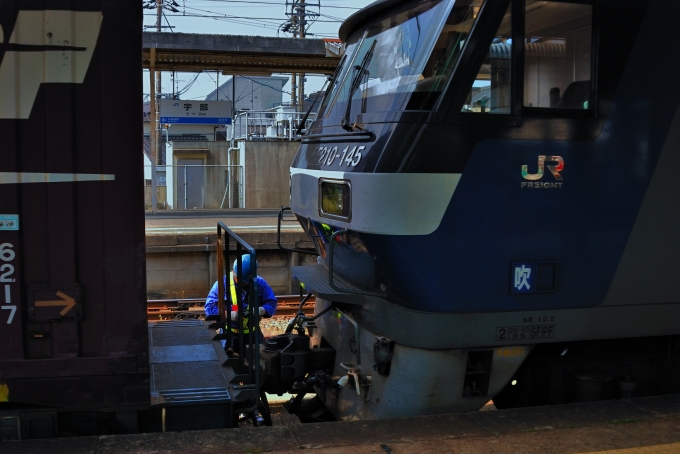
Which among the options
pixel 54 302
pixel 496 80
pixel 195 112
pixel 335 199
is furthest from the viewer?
pixel 195 112

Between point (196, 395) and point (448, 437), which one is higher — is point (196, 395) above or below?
above

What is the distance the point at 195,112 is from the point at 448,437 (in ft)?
71.2

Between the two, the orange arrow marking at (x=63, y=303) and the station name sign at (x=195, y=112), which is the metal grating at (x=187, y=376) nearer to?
the orange arrow marking at (x=63, y=303)

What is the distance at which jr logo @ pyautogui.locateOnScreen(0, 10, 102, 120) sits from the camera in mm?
3871

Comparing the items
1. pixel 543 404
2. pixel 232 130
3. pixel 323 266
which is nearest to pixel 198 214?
pixel 232 130

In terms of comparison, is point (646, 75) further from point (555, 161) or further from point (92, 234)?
point (92, 234)

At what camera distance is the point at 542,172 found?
4277mm

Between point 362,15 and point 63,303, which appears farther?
point 362,15

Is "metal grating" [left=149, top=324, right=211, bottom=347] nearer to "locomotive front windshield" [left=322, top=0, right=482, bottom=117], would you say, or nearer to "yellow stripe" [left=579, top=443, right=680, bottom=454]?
"locomotive front windshield" [left=322, top=0, right=482, bottom=117]

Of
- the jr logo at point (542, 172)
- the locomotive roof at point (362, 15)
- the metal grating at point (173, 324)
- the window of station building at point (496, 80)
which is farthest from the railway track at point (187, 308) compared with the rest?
the window of station building at point (496, 80)

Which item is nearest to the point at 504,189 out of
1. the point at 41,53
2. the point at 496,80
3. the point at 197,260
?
the point at 496,80

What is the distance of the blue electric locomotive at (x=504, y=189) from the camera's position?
4.14 metres

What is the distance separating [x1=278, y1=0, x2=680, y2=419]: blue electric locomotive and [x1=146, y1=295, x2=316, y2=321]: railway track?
5089 millimetres

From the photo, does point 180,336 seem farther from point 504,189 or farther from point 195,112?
point 195,112
